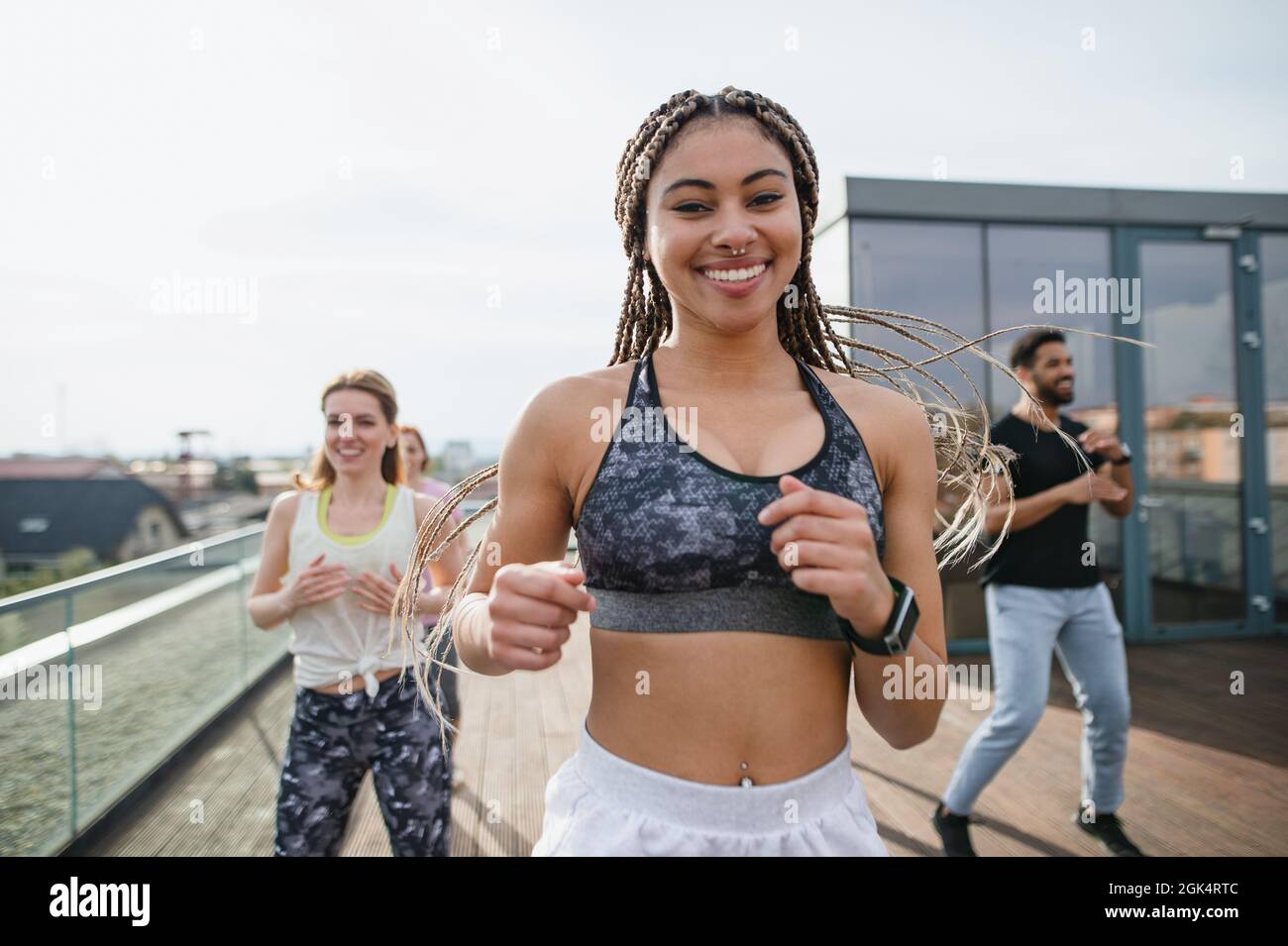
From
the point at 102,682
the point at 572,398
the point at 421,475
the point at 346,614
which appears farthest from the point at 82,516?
the point at 572,398

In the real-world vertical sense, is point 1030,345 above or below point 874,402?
above

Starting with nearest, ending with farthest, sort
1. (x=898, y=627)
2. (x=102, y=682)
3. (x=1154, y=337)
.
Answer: (x=898, y=627) < (x=102, y=682) < (x=1154, y=337)

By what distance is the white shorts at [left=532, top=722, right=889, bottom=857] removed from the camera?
1267 mm

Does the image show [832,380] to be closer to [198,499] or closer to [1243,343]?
[1243,343]

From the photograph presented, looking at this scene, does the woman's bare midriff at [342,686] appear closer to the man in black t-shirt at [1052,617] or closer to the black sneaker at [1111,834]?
the man in black t-shirt at [1052,617]

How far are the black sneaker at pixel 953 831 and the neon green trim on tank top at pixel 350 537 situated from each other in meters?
2.61

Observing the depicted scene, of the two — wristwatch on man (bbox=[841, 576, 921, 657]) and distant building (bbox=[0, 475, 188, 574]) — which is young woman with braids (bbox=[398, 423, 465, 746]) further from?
distant building (bbox=[0, 475, 188, 574])

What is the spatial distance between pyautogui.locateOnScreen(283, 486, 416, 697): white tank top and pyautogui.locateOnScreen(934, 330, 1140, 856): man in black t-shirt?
231 cm

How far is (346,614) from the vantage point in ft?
9.08

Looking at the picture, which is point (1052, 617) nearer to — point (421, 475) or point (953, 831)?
point (953, 831)

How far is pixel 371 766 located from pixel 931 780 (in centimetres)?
297

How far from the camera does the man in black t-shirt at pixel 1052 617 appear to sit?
3295 millimetres
